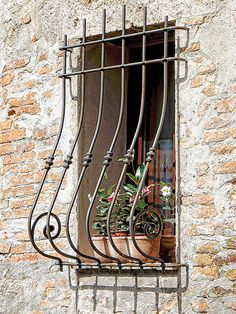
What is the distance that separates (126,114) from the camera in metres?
6.07

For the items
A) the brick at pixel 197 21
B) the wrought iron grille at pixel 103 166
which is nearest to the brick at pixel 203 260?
the wrought iron grille at pixel 103 166

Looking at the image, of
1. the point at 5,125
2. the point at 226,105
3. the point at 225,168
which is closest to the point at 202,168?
the point at 225,168

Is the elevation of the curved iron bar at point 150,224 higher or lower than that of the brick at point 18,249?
higher

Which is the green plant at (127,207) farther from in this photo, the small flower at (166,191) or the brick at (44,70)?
the brick at (44,70)

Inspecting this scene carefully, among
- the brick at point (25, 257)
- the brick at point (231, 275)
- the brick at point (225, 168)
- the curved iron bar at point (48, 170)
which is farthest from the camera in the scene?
the brick at point (25, 257)

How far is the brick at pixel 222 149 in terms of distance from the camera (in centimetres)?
516

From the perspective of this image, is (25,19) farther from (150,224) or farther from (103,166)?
(150,224)

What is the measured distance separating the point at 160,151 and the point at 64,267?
0.98 meters

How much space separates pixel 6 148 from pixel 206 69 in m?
1.56

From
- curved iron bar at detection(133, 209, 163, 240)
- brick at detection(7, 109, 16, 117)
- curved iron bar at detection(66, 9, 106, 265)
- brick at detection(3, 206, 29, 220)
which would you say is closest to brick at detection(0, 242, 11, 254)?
brick at detection(3, 206, 29, 220)

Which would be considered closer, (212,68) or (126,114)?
(212,68)

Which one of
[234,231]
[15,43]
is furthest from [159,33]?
[234,231]

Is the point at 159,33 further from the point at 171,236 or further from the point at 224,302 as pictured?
the point at 224,302

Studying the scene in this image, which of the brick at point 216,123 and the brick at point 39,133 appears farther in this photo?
the brick at point 39,133
